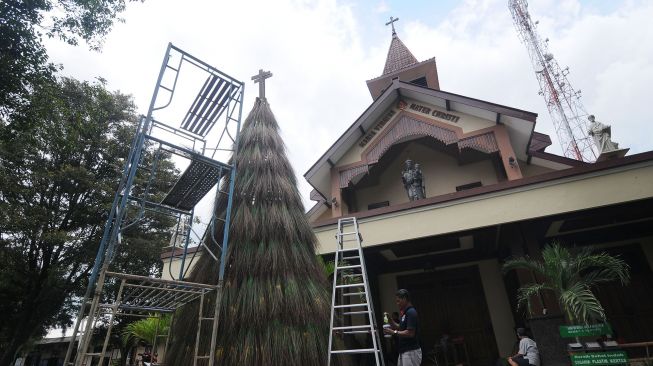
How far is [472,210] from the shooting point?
6953 millimetres

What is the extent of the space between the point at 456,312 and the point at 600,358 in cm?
507

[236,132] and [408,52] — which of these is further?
[408,52]

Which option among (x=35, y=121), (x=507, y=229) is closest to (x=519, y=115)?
(x=507, y=229)

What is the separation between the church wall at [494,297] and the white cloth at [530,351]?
11.1 feet

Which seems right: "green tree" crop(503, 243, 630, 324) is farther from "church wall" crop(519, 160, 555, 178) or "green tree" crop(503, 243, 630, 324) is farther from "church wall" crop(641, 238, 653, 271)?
"church wall" crop(519, 160, 555, 178)

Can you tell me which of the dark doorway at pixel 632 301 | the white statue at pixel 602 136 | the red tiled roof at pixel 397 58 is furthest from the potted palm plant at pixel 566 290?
the red tiled roof at pixel 397 58

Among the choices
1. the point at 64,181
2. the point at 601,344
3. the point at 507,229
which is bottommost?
the point at 601,344

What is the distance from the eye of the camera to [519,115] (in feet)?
29.6

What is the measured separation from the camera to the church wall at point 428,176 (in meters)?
10.8

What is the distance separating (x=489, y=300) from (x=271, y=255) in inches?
290

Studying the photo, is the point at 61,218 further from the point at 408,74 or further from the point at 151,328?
the point at 408,74

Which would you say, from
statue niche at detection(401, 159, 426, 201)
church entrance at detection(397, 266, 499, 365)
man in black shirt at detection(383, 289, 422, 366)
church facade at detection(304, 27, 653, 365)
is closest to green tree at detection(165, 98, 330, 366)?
man in black shirt at detection(383, 289, 422, 366)

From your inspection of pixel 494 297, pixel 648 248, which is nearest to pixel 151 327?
pixel 494 297

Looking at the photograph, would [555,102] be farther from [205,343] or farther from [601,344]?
[205,343]
